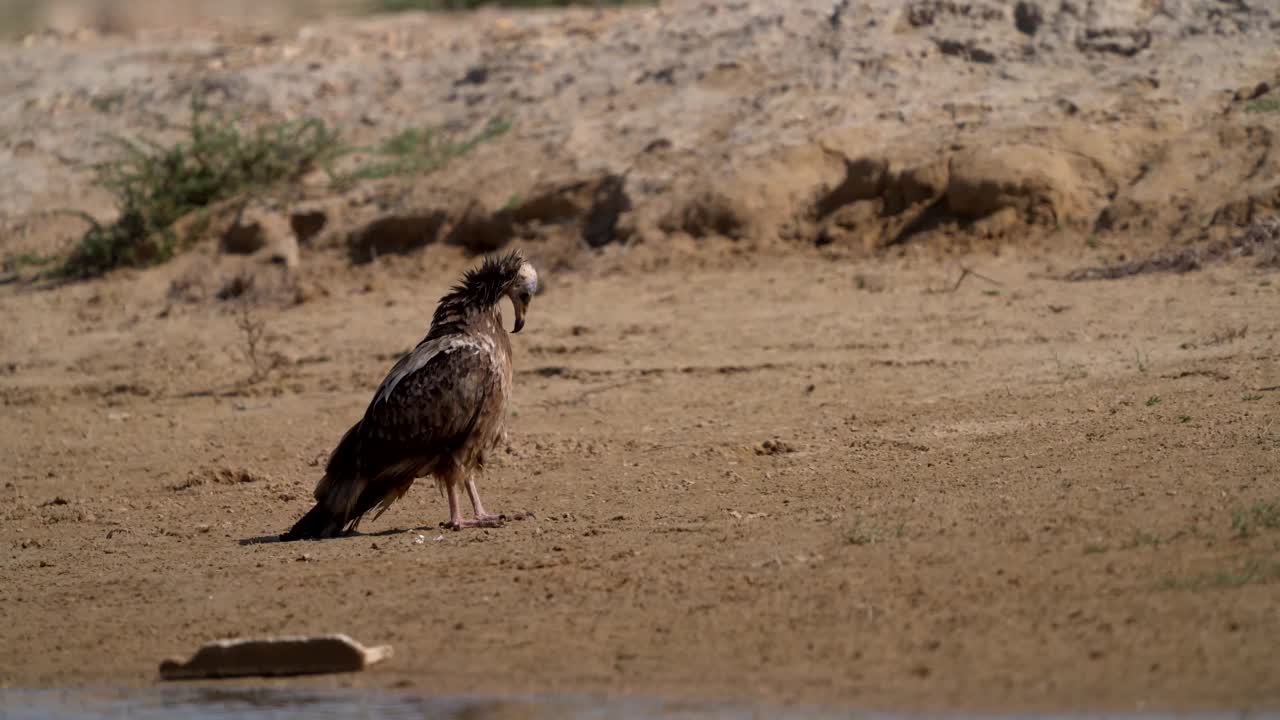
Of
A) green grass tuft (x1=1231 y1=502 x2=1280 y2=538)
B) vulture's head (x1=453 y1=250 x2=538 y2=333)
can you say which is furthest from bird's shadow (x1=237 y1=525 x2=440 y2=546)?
green grass tuft (x1=1231 y1=502 x2=1280 y2=538)

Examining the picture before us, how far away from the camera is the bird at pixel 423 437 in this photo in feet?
26.4

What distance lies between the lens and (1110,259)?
460 inches

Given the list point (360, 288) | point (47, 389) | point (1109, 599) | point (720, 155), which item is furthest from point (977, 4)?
point (1109, 599)

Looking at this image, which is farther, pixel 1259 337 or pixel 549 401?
pixel 549 401

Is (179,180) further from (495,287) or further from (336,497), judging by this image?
(336,497)

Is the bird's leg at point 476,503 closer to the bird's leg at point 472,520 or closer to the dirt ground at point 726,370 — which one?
the bird's leg at point 472,520

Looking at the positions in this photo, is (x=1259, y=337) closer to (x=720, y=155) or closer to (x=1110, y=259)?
(x=1110, y=259)

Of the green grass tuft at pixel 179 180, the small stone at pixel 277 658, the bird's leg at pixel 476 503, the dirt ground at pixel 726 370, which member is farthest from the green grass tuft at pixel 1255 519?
the green grass tuft at pixel 179 180

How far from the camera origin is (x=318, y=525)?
318 inches

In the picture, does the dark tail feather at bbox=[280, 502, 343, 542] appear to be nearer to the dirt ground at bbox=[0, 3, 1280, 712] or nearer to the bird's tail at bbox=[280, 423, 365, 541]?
the bird's tail at bbox=[280, 423, 365, 541]

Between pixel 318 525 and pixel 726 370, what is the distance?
11.6 ft

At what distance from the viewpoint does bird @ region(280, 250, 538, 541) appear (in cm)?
804

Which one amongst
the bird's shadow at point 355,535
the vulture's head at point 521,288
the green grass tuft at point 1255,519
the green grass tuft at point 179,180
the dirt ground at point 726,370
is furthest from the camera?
the green grass tuft at point 179,180

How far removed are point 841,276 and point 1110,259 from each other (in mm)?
Answer: 1886
